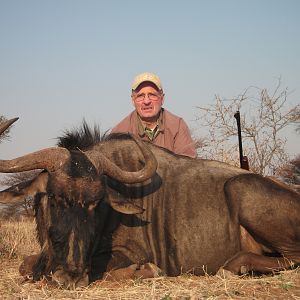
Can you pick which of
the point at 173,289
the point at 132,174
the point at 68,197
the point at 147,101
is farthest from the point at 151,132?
the point at 173,289

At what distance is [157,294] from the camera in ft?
11.8

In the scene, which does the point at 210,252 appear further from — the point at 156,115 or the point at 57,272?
the point at 156,115

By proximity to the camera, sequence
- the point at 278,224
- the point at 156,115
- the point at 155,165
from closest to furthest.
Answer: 1. the point at 155,165
2. the point at 278,224
3. the point at 156,115

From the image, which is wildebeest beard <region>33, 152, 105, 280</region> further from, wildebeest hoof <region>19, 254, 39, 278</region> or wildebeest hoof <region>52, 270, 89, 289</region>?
wildebeest hoof <region>19, 254, 39, 278</region>

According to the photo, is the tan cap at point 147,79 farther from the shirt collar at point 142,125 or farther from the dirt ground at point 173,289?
the dirt ground at point 173,289

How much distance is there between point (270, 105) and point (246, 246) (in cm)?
673

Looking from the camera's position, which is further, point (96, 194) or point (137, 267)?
point (137, 267)

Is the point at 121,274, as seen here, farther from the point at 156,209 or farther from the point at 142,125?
the point at 142,125

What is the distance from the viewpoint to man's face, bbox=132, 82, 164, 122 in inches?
261

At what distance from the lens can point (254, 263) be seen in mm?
4527

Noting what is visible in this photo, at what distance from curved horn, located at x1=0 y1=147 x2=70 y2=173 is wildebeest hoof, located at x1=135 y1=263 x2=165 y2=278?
49.2 inches

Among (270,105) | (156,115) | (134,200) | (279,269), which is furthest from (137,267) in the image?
(270,105)

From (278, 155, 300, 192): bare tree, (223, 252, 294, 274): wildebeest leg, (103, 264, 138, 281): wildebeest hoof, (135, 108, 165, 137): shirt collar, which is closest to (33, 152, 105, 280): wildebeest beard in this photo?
(103, 264, 138, 281): wildebeest hoof

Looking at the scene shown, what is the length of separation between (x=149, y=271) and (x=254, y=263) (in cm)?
96
